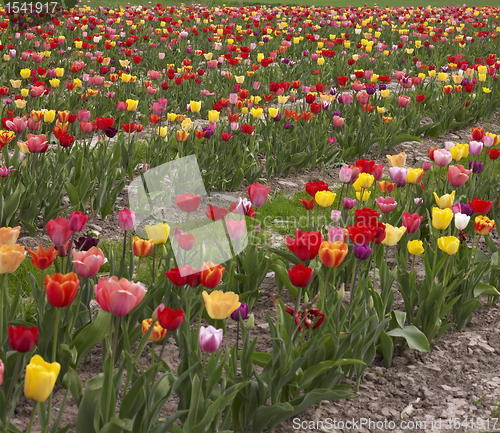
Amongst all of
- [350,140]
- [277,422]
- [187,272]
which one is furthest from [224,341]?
[350,140]

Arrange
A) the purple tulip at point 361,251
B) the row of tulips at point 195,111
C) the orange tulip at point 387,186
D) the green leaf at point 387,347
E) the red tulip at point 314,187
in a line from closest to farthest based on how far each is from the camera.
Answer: the purple tulip at point 361,251, the green leaf at point 387,347, the red tulip at point 314,187, the orange tulip at point 387,186, the row of tulips at point 195,111

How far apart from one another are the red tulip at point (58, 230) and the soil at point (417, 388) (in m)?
0.66

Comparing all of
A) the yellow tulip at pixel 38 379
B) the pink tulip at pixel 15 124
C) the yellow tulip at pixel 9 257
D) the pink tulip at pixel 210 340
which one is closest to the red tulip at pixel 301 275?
the pink tulip at pixel 210 340

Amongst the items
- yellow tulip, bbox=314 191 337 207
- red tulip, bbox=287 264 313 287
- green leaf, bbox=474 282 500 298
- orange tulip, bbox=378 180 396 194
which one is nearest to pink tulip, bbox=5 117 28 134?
yellow tulip, bbox=314 191 337 207

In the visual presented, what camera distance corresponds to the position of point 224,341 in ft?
9.53

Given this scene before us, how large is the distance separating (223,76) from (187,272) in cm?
690

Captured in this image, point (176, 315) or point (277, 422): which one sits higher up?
point (176, 315)

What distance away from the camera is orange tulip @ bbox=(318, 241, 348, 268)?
91.9 inches

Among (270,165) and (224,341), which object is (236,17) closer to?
(270,165)

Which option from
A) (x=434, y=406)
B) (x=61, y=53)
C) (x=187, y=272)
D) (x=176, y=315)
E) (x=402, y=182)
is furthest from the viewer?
(x=61, y=53)

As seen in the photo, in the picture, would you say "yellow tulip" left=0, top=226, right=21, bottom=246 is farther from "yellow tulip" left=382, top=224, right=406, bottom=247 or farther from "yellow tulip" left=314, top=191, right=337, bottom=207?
"yellow tulip" left=382, top=224, right=406, bottom=247

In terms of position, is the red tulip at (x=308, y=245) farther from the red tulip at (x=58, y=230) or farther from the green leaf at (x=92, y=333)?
the red tulip at (x=58, y=230)

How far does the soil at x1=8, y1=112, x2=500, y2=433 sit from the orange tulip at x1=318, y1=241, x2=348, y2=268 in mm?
672

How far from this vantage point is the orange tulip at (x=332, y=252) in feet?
7.66
